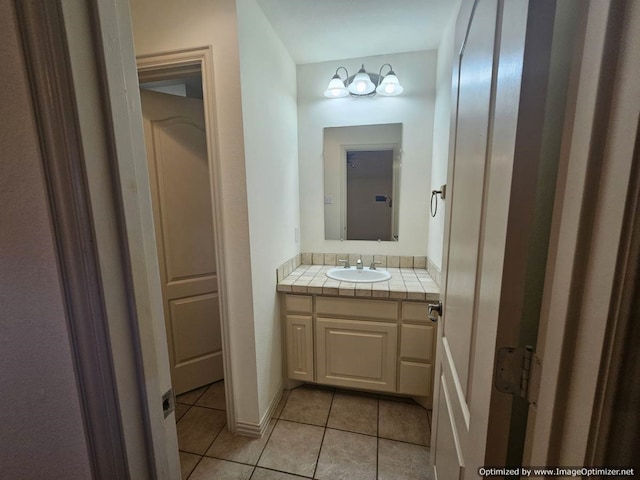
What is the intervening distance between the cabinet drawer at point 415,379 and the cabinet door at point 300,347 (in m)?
0.62

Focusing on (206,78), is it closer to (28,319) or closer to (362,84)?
(362,84)

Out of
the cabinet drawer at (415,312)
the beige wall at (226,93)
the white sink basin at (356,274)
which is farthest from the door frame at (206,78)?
the cabinet drawer at (415,312)

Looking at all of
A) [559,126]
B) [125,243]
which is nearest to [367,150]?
[559,126]

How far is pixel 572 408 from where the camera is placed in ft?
1.22

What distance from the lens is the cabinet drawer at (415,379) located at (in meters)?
1.73

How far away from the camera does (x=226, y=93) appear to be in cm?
132

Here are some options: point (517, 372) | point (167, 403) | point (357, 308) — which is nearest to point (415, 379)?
point (357, 308)

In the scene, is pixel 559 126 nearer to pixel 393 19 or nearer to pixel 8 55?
pixel 8 55

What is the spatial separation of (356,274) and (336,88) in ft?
4.60

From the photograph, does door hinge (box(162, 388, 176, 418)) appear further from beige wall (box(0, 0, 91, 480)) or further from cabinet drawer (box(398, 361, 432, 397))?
cabinet drawer (box(398, 361, 432, 397))

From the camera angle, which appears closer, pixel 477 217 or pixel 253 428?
pixel 477 217

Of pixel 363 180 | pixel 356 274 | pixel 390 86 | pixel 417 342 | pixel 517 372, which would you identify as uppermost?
pixel 390 86

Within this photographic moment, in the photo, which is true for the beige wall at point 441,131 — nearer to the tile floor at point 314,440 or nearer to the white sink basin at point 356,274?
the white sink basin at point 356,274

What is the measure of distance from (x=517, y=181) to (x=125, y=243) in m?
0.67
